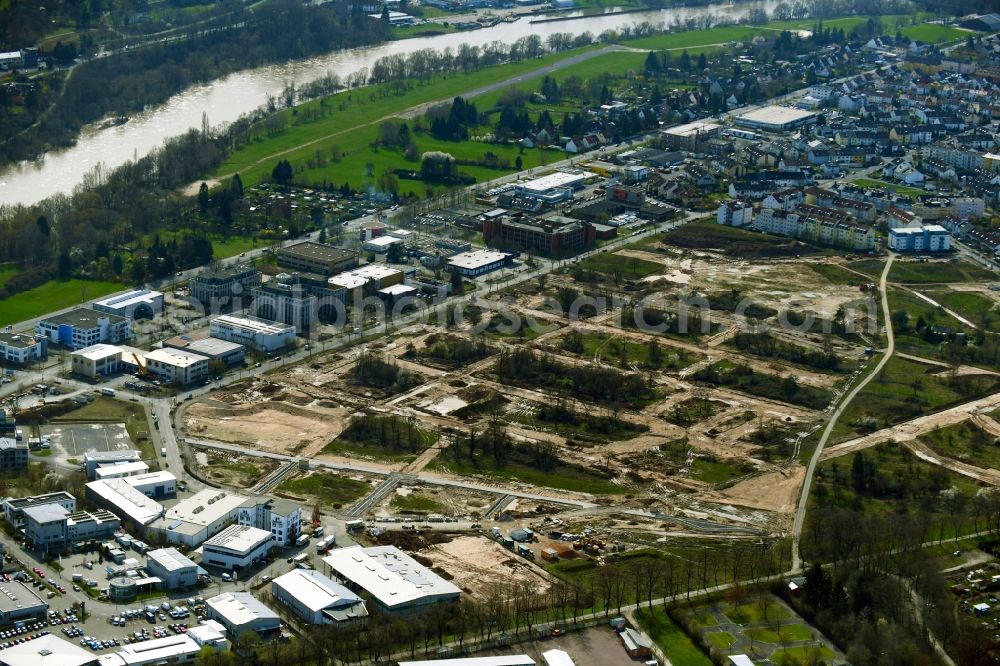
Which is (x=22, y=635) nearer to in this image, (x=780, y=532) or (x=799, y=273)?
(x=780, y=532)

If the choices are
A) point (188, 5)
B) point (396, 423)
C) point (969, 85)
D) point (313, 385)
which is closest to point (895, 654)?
point (396, 423)

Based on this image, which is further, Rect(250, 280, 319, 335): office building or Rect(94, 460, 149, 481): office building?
Rect(250, 280, 319, 335): office building

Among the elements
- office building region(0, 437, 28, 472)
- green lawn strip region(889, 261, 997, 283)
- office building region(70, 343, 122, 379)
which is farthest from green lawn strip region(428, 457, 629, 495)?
green lawn strip region(889, 261, 997, 283)

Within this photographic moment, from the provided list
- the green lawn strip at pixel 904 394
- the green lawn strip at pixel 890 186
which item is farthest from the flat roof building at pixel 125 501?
the green lawn strip at pixel 890 186

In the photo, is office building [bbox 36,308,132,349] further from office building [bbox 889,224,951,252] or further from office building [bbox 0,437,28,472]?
office building [bbox 889,224,951,252]

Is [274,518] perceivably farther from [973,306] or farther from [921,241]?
[921,241]

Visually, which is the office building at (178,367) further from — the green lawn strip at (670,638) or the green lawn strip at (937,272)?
the green lawn strip at (937,272)

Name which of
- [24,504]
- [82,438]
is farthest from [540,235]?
[24,504]
